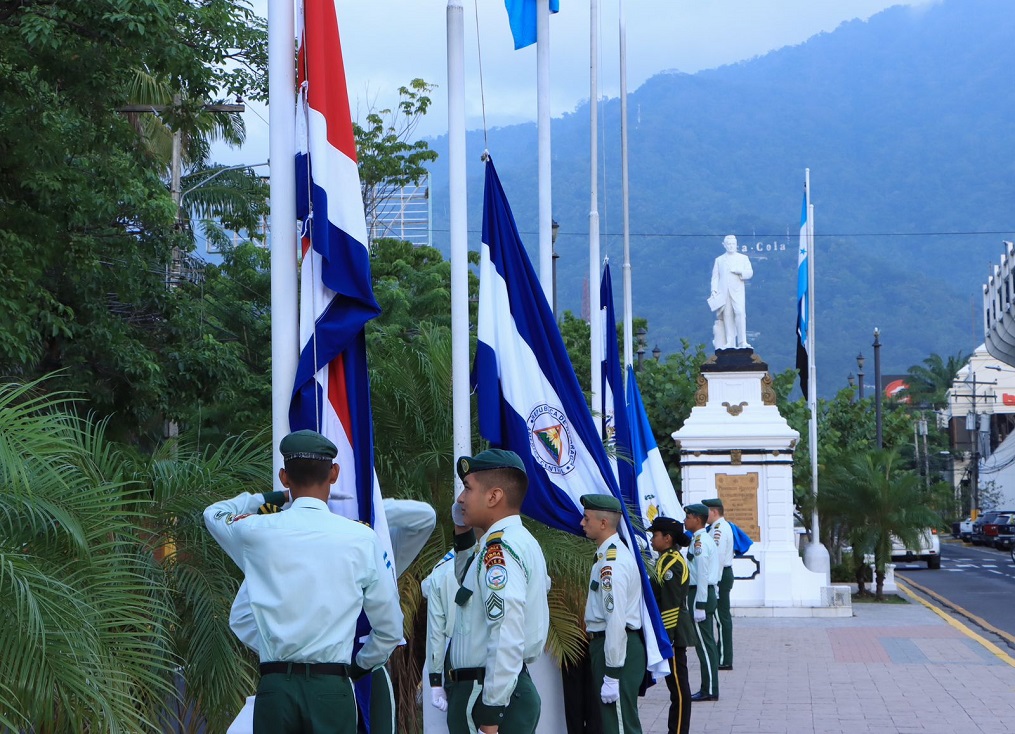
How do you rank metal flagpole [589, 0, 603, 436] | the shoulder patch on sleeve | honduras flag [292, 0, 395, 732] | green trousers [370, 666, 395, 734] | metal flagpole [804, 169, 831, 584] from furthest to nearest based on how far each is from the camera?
metal flagpole [804, 169, 831, 584] → metal flagpole [589, 0, 603, 436] → honduras flag [292, 0, 395, 732] → green trousers [370, 666, 395, 734] → the shoulder patch on sleeve

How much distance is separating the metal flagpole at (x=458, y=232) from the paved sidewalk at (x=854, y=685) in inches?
162

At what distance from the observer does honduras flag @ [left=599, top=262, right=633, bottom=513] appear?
1346 centimetres

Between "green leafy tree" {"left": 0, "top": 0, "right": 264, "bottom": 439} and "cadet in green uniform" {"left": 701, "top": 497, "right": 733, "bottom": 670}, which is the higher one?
"green leafy tree" {"left": 0, "top": 0, "right": 264, "bottom": 439}

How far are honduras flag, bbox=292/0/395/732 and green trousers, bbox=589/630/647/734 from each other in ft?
7.24

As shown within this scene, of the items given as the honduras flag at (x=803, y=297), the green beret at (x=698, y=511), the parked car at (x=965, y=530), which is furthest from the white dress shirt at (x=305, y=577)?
the parked car at (x=965, y=530)

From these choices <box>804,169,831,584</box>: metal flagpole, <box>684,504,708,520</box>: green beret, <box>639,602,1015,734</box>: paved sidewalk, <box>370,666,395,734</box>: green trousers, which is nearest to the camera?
<box>370,666,395,734</box>: green trousers

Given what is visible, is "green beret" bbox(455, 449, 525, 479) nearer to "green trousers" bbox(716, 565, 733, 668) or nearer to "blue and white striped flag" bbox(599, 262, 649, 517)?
"blue and white striped flag" bbox(599, 262, 649, 517)

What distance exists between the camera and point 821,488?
28625 millimetres

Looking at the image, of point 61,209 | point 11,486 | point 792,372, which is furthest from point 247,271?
point 792,372

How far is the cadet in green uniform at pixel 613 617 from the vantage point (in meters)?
7.93

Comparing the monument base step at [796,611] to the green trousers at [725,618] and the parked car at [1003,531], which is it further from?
the parked car at [1003,531]

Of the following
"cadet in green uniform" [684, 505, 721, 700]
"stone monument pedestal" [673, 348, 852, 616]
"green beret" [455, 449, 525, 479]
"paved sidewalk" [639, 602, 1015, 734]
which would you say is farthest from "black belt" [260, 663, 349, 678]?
"stone monument pedestal" [673, 348, 852, 616]

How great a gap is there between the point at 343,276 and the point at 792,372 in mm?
38712

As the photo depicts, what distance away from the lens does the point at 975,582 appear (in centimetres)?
3509
